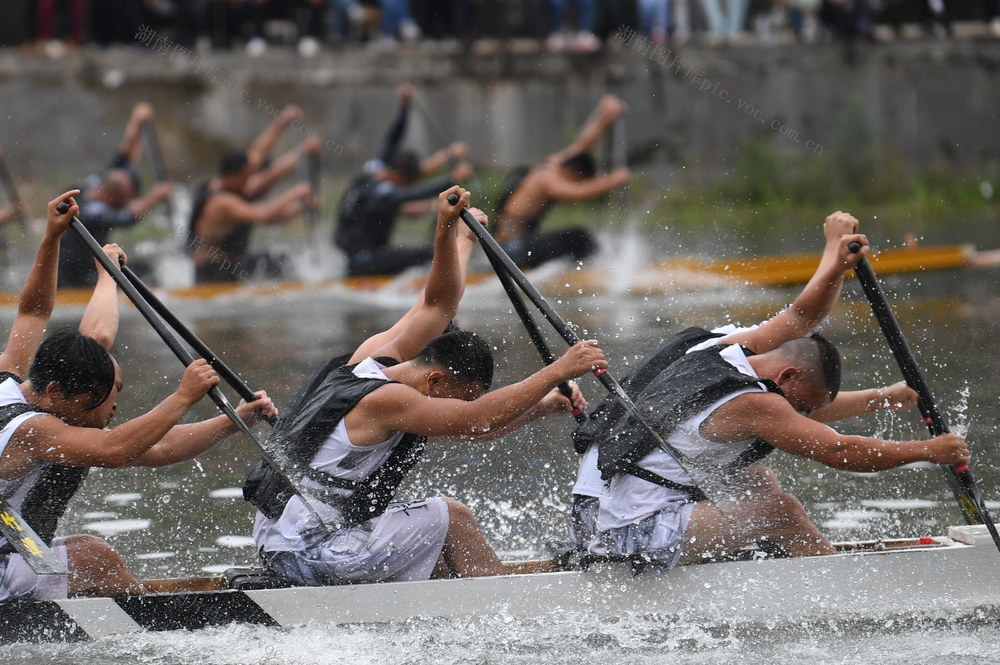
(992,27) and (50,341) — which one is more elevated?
(50,341)

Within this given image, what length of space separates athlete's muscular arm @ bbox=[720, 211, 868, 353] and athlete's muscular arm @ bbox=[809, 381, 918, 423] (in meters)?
0.31

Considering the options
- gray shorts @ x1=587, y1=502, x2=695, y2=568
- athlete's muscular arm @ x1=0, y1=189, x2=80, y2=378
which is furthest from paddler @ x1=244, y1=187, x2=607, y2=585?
athlete's muscular arm @ x1=0, y1=189, x2=80, y2=378

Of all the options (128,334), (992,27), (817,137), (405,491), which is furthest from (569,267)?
(992,27)

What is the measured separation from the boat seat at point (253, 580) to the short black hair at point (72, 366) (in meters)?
0.77

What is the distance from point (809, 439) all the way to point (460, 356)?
1168 millimetres

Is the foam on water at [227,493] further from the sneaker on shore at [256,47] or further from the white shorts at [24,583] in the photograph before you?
the sneaker on shore at [256,47]

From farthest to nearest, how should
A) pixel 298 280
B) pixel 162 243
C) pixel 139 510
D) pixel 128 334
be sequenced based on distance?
pixel 162 243 < pixel 298 280 < pixel 128 334 < pixel 139 510

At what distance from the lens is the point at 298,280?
1323 cm

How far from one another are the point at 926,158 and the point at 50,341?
1451cm

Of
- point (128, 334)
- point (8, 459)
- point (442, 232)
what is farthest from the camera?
point (128, 334)

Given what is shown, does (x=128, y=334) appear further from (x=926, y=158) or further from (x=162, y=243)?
(x=926, y=158)

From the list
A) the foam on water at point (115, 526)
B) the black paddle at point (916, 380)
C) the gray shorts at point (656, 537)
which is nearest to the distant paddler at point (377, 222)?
the foam on water at point (115, 526)

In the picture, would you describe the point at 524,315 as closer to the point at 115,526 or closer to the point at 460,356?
the point at 460,356

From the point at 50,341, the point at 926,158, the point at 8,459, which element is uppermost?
the point at 50,341
